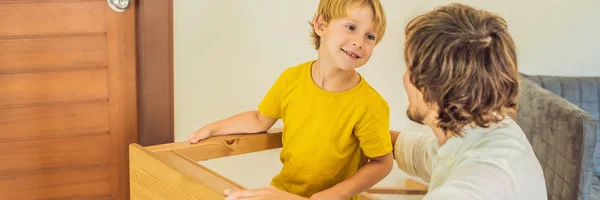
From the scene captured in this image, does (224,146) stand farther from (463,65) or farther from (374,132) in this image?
(463,65)

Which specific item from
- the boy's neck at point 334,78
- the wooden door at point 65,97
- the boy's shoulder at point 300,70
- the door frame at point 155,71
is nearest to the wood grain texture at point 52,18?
the wooden door at point 65,97

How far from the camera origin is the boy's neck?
1.90m

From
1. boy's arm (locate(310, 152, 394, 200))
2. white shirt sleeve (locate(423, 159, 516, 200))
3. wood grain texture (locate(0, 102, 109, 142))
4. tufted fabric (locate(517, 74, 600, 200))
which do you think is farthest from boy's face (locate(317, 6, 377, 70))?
wood grain texture (locate(0, 102, 109, 142))

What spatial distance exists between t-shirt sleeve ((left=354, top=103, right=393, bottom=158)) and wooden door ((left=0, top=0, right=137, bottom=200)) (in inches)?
36.8

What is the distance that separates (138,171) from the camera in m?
1.92

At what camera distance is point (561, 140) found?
2.33 m

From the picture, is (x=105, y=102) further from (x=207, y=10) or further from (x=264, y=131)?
(x=264, y=131)

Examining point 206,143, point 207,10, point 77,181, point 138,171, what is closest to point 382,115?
point 206,143

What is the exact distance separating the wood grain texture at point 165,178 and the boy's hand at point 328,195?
0.72ft

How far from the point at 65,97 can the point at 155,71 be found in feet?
0.92

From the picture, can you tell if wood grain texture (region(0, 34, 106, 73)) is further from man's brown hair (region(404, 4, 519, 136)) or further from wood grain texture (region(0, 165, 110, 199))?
man's brown hair (region(404, 4, 519, 136))

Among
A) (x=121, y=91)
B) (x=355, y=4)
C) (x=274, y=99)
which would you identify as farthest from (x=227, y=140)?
(x=121, y=91)

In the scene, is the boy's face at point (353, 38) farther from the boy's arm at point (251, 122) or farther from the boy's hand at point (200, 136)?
the boy's hand at point (200, 136)

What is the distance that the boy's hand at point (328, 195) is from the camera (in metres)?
1.76
